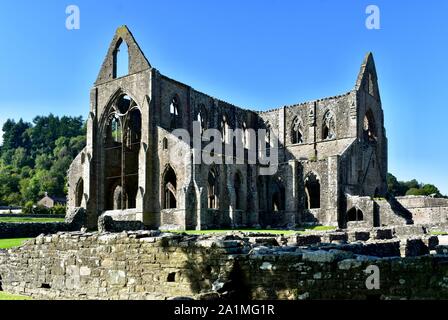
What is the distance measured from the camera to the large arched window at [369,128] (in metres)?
50.6

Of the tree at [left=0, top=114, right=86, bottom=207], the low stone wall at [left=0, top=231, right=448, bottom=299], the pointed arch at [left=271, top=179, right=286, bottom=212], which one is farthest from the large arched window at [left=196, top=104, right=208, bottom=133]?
the tree at [left=0, top=114, right=86, bottom=207]

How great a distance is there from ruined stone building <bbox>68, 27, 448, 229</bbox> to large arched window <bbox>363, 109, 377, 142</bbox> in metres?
0.10

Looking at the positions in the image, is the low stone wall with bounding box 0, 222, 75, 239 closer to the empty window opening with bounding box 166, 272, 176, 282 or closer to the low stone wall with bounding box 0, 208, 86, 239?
the low stone wall with bounding box 0, 208, 86, 239

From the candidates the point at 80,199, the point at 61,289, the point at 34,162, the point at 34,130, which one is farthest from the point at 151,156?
the point at 34,130

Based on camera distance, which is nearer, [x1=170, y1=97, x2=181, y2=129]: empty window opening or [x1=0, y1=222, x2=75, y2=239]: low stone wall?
[x1=0, y1=222, x2=75, y2=239]: low stone wall

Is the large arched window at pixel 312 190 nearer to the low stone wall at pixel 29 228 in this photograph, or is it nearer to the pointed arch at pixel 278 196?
the pointed arch at pixel 278 196

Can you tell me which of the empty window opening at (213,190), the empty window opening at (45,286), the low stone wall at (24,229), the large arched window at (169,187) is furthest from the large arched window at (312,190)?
the empty window opening at (45,286)

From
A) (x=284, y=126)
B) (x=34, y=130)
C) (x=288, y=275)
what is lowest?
(x=288, y=275)

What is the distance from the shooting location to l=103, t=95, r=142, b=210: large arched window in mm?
41344

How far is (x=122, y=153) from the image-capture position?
4134 centimetres

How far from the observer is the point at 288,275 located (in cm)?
806

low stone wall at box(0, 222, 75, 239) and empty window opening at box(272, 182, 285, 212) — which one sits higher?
empty window opening at box(272, 182, 285, 212)

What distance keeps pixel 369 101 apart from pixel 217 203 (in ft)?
66.6
